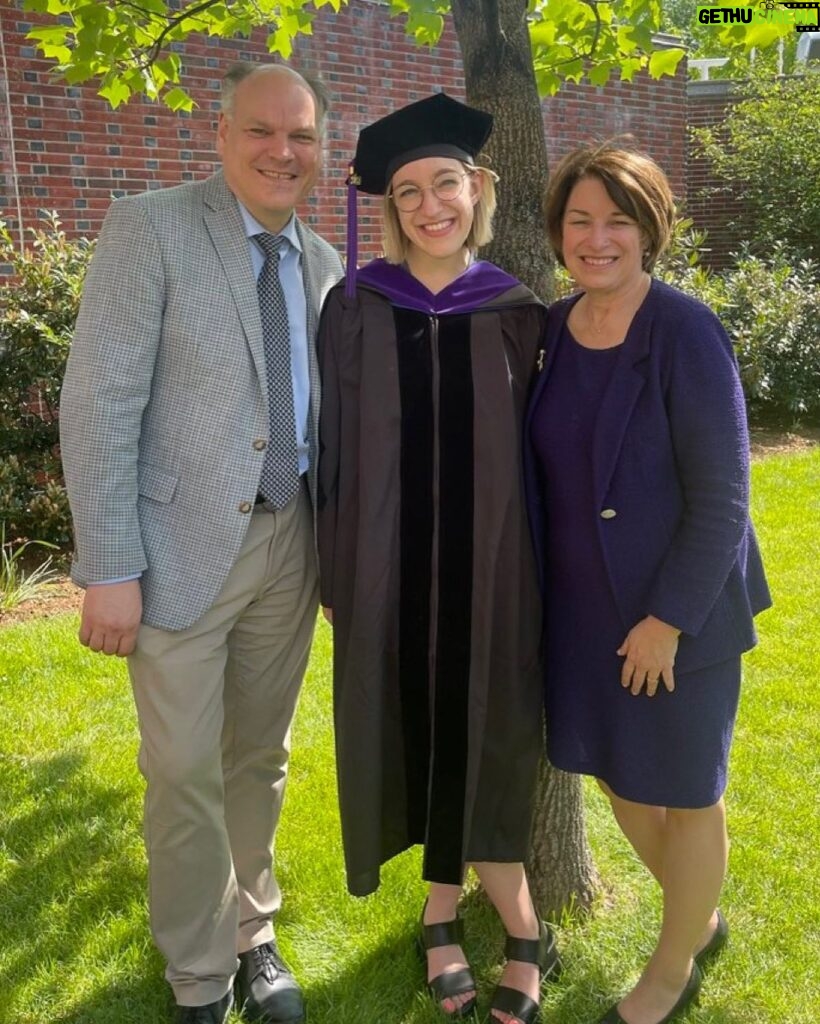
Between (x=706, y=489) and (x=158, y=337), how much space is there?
3.99 ft

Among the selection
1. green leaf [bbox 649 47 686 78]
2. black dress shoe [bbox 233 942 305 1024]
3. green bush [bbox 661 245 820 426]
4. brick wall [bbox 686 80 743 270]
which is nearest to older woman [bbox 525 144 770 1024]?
black dress shoe [bbox 233 942 305 1024]

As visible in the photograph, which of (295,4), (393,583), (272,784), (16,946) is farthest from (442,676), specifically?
(295,4)

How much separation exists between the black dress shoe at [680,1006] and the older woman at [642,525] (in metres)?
0.04

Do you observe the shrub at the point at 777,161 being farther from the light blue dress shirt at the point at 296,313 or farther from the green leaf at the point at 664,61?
the light blue dress shirt at the point at 296,313

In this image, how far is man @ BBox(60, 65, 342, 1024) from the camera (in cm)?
218

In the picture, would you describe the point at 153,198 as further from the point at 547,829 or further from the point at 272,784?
the point at 547,829

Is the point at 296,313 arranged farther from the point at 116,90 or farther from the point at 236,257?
the point at 116,90

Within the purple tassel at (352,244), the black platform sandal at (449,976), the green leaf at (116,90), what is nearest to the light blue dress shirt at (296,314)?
the purple tassel at (352,244)

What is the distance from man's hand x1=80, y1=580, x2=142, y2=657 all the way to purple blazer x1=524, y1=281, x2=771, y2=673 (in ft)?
3.41

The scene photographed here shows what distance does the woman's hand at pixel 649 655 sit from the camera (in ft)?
6.98

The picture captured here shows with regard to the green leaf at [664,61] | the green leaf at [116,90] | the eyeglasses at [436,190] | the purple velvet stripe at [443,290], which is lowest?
the purple velvet stripe at [443,290]

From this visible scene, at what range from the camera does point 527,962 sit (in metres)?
2.52

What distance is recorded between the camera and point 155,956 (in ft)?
8.82

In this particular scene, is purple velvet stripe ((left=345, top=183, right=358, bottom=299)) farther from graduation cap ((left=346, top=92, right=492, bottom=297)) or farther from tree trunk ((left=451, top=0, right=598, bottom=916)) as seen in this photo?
tree trunk ((left=451, top=0, right=598, bottom=916))
